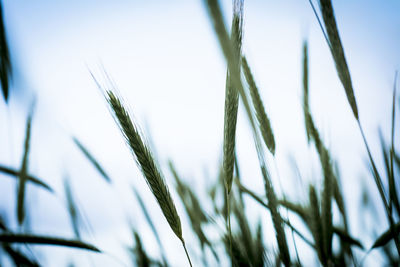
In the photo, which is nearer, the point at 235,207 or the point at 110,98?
the point at 110,98

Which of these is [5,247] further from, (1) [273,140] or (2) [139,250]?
(1) [273,140]

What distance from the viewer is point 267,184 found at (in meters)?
0.66

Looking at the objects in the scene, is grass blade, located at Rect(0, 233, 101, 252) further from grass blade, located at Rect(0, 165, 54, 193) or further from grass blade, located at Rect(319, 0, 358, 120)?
grass blade, located at Rect(319, 0, 358, 120)

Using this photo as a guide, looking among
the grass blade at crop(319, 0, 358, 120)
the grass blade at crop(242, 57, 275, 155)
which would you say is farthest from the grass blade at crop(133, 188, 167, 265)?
the grass blade at crop(319, 0, 358, 120)

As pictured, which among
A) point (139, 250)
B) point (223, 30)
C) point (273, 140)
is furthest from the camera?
A: point (139, 250)

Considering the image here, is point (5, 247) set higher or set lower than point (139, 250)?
higher

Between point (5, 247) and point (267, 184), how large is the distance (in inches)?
34.4

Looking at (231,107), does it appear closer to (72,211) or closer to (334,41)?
(334,41)

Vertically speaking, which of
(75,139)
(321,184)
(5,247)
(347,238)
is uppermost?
(75,139)

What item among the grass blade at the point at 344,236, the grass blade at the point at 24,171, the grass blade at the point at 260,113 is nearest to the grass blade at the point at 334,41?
the grass blade at the point at 260,113

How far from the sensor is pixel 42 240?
0.62 m

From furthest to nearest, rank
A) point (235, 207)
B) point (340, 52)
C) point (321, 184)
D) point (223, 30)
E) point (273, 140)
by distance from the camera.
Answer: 1. point (235, 207)
2. point (321, 184)
3. point (273, 140)
4. point (340, 52)
5. point (223, 30)

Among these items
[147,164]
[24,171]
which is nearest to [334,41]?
[147,164]

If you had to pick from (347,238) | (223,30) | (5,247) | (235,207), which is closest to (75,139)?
(5,247)
